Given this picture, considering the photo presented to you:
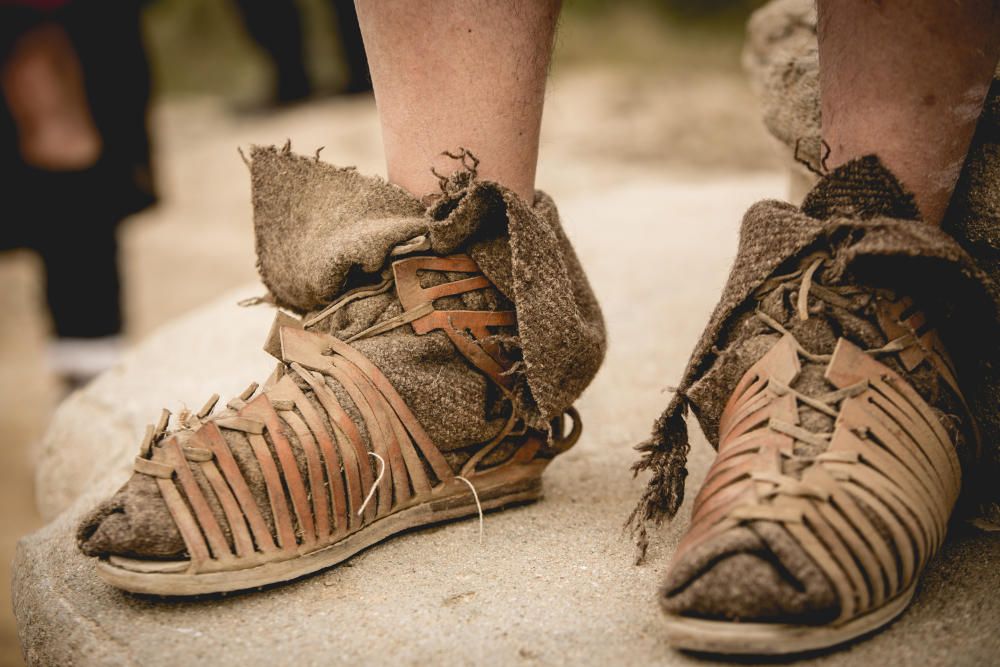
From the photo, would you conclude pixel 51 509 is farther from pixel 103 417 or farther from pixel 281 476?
pixel 281 476

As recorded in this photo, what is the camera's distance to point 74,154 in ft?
8.34

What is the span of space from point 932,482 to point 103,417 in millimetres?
1307

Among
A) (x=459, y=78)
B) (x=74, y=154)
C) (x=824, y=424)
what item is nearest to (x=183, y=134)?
(x=74, y=154)

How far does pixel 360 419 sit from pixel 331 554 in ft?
0.46

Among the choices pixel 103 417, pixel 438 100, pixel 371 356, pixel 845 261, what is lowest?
pixel 103 417

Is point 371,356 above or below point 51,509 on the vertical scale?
above

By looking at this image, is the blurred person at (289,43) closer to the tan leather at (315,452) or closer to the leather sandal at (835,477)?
the tan leather at (315,452)

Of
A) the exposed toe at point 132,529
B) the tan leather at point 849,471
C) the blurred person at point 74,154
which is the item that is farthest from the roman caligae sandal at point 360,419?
the blurred person at point 74,154

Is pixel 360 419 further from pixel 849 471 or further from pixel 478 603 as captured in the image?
pixel 849 471

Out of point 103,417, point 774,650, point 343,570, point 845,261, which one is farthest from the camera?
point 103,417

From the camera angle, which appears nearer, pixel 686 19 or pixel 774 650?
pixel 774 650

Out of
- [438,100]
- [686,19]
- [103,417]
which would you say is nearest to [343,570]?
[438,100]

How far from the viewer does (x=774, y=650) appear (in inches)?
30.7

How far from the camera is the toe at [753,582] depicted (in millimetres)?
766
